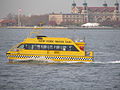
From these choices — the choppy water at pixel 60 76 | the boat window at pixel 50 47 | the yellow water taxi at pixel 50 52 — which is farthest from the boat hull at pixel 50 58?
the boat window at pixel 50 47

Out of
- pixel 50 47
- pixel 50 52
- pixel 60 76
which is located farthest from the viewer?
pixel 50 47

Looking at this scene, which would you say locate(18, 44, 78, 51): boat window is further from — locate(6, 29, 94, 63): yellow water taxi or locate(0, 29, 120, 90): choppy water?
locate(0, 29, 120, 90): choppy water

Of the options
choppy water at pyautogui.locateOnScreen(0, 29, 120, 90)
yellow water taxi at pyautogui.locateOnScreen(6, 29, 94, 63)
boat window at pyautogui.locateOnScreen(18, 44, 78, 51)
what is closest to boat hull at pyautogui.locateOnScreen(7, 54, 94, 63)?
yellow water taxi at pyautogui.locateOnScreen(6, 29, 94, 63)

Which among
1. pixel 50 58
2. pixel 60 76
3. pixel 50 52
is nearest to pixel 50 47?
pixel 50 52

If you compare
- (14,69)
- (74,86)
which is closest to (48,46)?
(14,69)

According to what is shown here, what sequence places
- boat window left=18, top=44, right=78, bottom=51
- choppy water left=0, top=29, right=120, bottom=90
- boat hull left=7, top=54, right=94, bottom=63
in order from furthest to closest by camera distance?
boat window left=18, top=44, right=78, bottom=51
boat hull left=7, top=54, right=94, bottom=63
choppy water left=0, top=29, right=120, bottom=90

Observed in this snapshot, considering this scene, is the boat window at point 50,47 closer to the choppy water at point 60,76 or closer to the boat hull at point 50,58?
the boat hull at point 50,58

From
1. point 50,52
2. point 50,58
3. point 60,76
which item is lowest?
point 60,76

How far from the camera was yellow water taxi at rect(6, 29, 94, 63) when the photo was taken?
46.2 metres

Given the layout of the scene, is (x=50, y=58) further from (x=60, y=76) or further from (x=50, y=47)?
(x=60, y=76)

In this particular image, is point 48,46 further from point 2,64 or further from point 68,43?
point 2,64

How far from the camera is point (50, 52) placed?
4631 centimetres

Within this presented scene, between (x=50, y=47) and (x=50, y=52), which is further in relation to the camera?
(x=50, y=47)

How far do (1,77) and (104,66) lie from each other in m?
11.3
